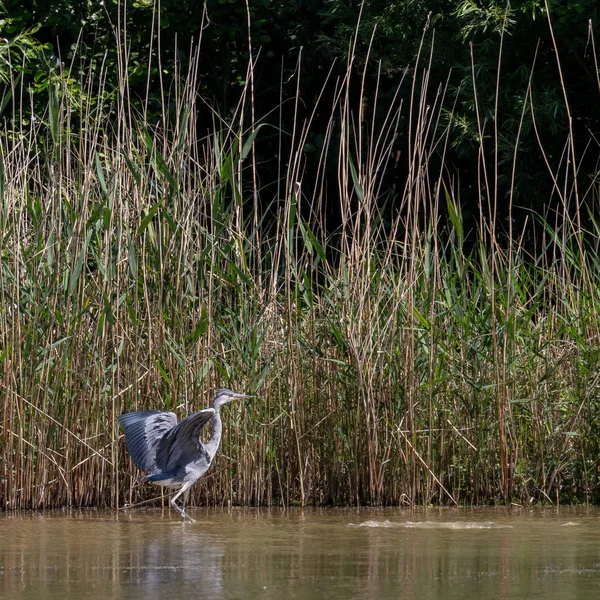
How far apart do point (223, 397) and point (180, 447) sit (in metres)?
0.30

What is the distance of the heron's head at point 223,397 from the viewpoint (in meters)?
5.41

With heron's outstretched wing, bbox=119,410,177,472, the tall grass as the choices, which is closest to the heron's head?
heron's outstretched wing, bbox=119,410,177,472

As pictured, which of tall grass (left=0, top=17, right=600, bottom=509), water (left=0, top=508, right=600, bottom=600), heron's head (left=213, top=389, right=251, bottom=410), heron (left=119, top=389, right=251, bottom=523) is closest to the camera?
water (left=0, top=508, right=600, bottom=600)

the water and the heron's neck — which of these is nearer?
the water

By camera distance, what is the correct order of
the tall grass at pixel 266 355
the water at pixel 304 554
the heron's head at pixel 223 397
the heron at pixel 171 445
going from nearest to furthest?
1. the water at pixel 304 554
2. the heron at pixel 171 445
3. the heron's head at pixel 223 397
4. the tall grass at pixel 266 355

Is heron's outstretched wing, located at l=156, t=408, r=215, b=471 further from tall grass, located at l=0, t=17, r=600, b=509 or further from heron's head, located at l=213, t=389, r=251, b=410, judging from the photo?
tall grass, located at l=0, t=17, r=600, b=509

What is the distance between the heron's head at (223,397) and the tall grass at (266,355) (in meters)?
0.30

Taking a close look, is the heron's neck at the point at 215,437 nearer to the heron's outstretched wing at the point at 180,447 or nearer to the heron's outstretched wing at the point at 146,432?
the heron's outstretched wing at the point at 180,447

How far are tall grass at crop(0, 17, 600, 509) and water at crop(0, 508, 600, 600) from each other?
0.25 m

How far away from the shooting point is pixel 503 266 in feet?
21.0

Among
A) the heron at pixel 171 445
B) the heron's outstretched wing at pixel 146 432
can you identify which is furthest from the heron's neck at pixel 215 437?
the heron's outstretched wing at pixel 146 432

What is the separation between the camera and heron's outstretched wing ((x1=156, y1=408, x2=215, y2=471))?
5328 mm

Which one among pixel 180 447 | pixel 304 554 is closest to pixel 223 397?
pixel 180 447

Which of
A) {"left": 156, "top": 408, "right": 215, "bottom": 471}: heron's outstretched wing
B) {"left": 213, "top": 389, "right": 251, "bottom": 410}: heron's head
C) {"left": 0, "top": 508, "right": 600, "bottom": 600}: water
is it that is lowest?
{"left": 0, "top": 508, "right": 600, "bottom": 600}: water
